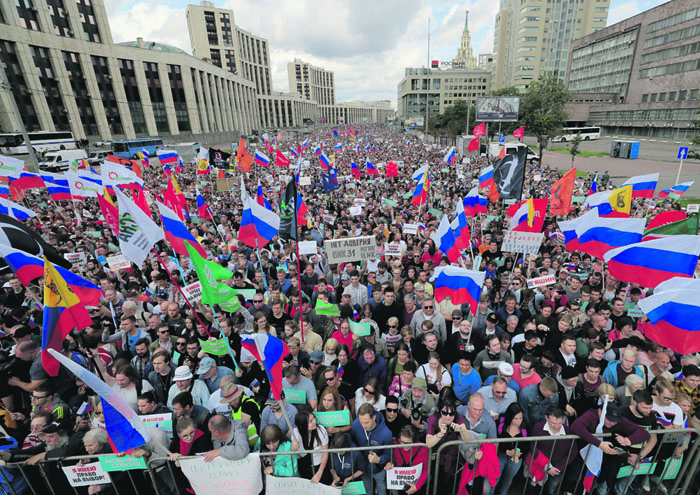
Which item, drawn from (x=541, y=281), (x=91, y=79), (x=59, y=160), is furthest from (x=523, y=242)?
(x=91, y=79)

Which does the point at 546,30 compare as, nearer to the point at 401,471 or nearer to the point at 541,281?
the point at 541,281

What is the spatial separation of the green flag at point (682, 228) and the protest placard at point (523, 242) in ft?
6.48

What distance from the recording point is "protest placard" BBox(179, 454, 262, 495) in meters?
3.49

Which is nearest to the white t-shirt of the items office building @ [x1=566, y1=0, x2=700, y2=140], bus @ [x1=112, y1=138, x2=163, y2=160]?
bus @ [x1=112, y1=138, x2=163, y2=160]

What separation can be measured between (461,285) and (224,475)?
14.8 ft

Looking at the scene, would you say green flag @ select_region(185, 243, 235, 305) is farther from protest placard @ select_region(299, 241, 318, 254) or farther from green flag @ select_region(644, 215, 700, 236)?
green flag @ select_region(644, 215, 700, 236)

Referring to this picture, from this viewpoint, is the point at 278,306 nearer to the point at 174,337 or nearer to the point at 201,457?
the point at 174,337

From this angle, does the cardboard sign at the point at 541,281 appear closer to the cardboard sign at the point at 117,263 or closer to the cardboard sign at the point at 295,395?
the cardboard sign at the point at 295,395

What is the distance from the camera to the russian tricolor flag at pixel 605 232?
650 cm

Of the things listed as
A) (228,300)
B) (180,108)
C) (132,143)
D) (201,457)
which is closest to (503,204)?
(228,300)

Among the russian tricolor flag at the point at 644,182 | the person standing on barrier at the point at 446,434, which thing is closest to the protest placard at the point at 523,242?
the russian tricolor flag at the point at 644,182

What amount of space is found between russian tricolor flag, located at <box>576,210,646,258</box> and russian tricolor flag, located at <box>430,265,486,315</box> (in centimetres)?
292

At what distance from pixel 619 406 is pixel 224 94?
86760mm

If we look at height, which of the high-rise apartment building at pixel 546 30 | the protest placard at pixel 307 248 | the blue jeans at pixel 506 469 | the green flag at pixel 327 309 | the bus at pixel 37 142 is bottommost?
the blue jeans at pixel 506 469
